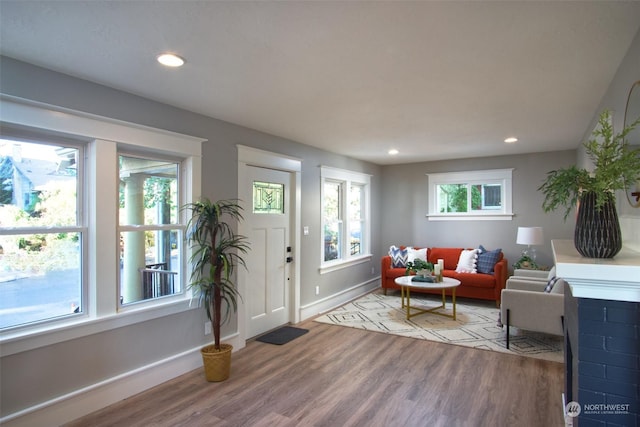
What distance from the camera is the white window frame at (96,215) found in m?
2.30

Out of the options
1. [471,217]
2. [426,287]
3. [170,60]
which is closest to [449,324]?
[426,287]

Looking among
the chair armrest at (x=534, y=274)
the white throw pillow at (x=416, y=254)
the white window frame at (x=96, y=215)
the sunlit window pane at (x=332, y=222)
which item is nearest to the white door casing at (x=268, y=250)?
the sunlit window pane at (x=332, y=222)

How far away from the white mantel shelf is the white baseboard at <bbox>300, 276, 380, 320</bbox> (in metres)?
3.80

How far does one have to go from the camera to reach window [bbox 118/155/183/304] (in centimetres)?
296

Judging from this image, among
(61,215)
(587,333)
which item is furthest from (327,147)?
(587,333)

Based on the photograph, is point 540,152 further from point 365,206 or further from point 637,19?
point 637,19

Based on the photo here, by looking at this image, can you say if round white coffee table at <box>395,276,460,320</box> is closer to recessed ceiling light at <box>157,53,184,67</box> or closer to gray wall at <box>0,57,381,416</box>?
gray wall at <box>0,57,381,416</box>

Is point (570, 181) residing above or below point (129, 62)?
below

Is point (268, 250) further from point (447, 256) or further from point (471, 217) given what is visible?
point (471, 217)

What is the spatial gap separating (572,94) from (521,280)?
7.89 ft

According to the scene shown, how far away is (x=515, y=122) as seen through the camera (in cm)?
384

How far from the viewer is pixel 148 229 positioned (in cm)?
308

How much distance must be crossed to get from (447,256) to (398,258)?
0.84m

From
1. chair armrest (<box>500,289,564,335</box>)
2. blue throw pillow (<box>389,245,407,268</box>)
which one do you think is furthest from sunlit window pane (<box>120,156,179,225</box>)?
blue throw pillow (<box>389,245,407,268</box>)
